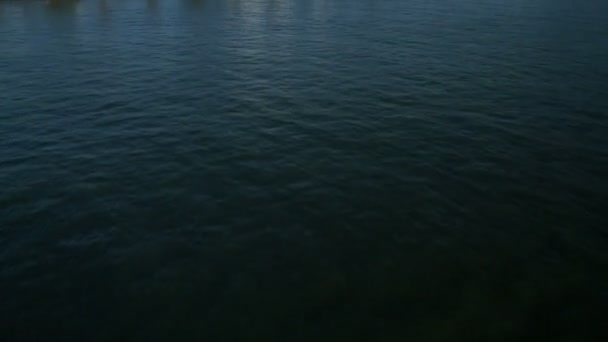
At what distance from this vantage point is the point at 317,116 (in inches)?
1412

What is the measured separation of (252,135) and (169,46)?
105ft

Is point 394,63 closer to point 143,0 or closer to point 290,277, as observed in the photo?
point 290,277

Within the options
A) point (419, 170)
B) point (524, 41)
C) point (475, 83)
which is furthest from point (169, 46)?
point (524, 41)

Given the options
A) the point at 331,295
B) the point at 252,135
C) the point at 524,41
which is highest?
the point at 524,41

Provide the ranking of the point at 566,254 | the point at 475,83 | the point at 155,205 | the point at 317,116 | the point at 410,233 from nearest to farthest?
1. the point at 566,254
2. the point at 410,233
3. the point at 155,205
4. the point at 317,116
5. the point at 475,83

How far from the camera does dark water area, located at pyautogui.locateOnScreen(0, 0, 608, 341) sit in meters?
17.4

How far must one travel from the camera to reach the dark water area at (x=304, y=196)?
684 inches

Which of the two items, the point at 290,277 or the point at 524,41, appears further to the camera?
the point at 524,41

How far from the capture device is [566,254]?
803 inches

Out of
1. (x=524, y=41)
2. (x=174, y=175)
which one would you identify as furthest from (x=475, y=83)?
(x=174, y=175)

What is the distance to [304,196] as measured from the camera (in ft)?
82.2

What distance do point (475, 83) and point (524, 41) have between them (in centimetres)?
2160

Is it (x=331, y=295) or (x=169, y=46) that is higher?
(x=169, y=46)

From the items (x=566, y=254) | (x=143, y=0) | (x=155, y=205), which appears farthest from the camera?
(x=143, y=0)
